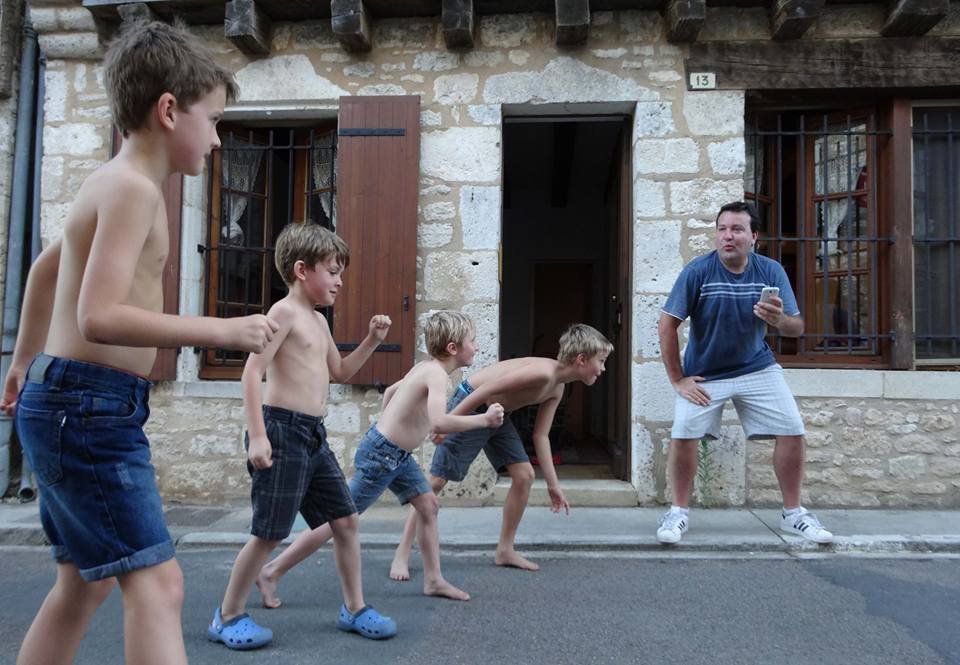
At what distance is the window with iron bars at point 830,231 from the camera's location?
4.94 m

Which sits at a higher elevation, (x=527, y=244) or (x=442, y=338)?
(x=527, y=244)

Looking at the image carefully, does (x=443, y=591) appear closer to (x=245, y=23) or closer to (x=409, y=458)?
(x=409, y=458)

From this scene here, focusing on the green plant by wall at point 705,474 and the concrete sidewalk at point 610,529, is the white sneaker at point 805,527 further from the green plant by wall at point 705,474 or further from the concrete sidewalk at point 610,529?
the green plant by wall at point 705,474

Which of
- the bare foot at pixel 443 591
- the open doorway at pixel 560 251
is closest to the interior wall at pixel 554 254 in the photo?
the open doorway at pixel 560 251

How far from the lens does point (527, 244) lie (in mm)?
9367

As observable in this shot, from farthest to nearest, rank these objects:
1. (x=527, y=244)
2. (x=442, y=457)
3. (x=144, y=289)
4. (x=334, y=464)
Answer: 1. (x=527, y=244)
2. (x=442, y=457)
3. (x=334, y=464)
4. (x=144, y=289)

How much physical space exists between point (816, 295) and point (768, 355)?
1300 millimetres

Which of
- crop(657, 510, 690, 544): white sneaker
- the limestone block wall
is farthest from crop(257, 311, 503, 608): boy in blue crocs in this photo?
the limestone block wall

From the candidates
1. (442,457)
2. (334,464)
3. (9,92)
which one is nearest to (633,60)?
(442,457)

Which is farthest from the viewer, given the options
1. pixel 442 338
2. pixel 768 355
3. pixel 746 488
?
pixel 746 488

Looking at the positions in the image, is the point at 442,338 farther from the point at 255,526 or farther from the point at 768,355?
the point at 768,355

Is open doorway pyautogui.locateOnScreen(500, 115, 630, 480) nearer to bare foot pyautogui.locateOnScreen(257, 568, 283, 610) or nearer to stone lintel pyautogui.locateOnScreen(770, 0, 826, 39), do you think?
stone lintel pyautogui.locateOnScreen(770, 0, 826, 39)

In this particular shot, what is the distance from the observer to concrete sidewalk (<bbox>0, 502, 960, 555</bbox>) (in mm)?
3826

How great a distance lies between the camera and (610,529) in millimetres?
4172
